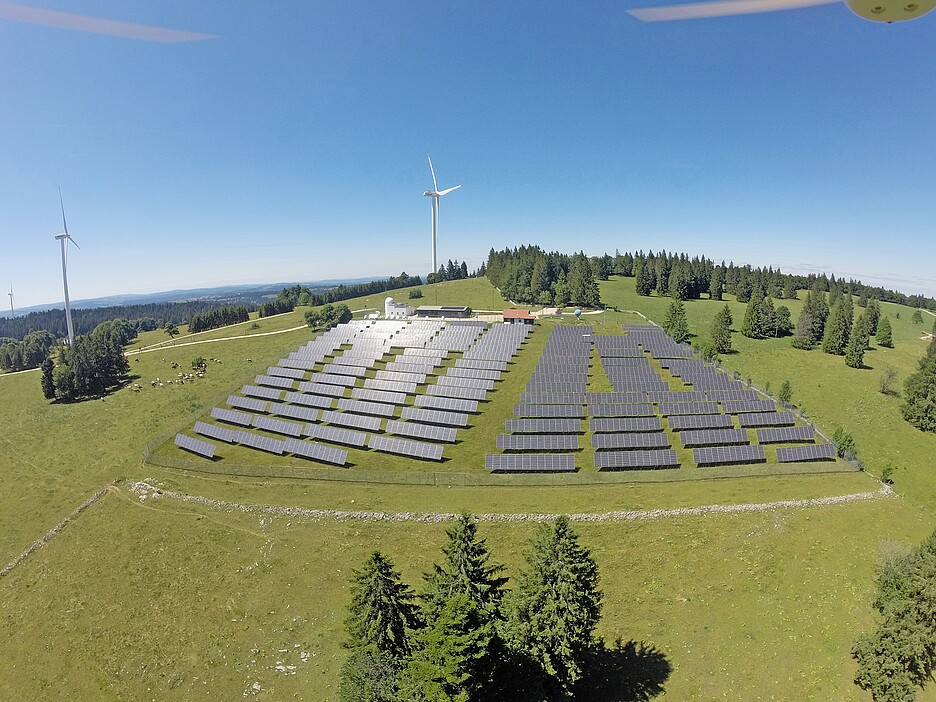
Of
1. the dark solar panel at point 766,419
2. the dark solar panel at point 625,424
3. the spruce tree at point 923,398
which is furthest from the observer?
the spruce tree at point 923,398

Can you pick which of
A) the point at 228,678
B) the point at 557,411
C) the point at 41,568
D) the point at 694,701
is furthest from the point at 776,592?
the point at 41,568

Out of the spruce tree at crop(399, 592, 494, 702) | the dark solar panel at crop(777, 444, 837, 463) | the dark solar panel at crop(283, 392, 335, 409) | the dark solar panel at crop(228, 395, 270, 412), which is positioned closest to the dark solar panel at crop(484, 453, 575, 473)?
the dark solar panel at crop(777, 444, 837, 463)

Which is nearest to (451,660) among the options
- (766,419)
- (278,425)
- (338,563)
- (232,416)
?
(338,563)

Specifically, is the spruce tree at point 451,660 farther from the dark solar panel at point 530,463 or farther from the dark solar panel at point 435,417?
the dark solar panel at point 435,417

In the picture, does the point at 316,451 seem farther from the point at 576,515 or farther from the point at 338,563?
the point at 576,515

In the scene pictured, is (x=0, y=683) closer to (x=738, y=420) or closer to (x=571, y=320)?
(x=738, y=420)

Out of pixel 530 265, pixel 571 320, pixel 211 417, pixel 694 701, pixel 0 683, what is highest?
pixel 530 265

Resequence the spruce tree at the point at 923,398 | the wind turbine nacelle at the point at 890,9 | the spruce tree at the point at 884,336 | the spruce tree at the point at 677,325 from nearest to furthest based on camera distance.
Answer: the wind turbine nacelle at the point at 890,9 → the spruce tree at the point at 923,398 → the spruce tree at the point at 677,325 → the spruce tree at the point at 884,336

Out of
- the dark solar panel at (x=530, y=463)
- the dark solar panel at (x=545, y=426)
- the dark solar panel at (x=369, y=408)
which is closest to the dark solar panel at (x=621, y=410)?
the dark solar panel at (x=545, y=426)
